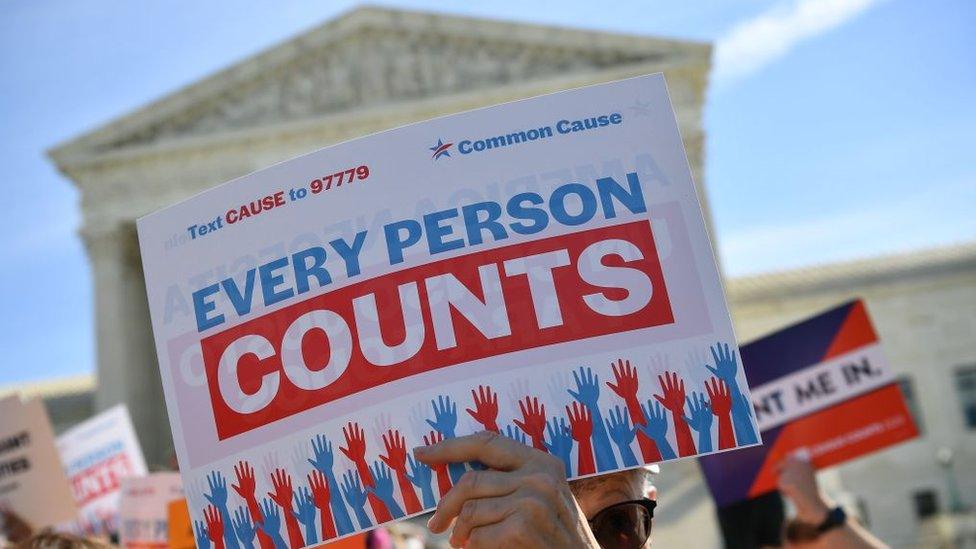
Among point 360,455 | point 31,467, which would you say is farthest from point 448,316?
point 31,467

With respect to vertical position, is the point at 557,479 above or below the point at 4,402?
below

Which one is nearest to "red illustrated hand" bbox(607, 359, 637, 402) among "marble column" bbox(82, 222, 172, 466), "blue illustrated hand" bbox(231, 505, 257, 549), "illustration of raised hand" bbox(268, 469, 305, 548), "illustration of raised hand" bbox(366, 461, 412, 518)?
"illustration of raised hand" bbox(366, 461, 412, 518)

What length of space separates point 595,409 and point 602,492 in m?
0.20

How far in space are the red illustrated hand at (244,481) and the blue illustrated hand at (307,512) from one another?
107mm

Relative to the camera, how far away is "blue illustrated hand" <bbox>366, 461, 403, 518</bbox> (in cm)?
210

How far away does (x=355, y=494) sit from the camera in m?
2.14

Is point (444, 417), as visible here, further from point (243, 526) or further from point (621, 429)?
point (243, 526)

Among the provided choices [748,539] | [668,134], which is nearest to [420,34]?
[748,539]

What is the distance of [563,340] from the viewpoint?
2172mm

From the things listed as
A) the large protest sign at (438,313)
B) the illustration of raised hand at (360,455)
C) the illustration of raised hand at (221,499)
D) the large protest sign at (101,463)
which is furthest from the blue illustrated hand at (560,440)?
the large protest sign at (101,463)

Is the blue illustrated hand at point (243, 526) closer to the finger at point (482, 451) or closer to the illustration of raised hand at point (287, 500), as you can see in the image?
the illustration of raised hand at point (287, 500)

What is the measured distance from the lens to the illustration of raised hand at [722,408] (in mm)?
2062

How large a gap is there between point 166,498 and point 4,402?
788 mm

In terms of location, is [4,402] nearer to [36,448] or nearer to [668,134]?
[36,448]
